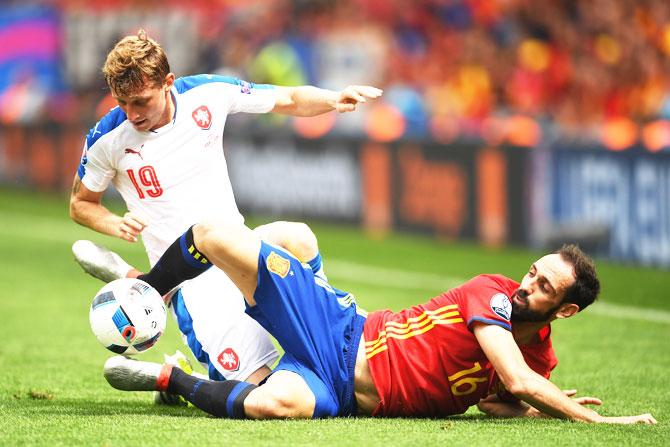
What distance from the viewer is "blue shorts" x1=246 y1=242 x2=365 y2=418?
545 centimetres

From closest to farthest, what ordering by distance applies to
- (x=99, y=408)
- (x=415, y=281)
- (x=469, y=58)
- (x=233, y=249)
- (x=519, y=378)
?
1. (x=519, y=378)
2. (x=233, y=249)
3. (x=99, y=408)
4. (x=415, y=281)
5. (x=469, y=58)

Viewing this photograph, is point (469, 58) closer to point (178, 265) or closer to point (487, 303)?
point (178, 265)

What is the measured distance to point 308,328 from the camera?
5520mm

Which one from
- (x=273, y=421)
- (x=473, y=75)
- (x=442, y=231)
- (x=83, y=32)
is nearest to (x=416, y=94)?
(x=473, y=75)

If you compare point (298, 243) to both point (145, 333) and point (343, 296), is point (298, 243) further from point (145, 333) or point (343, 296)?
point (145, 333)

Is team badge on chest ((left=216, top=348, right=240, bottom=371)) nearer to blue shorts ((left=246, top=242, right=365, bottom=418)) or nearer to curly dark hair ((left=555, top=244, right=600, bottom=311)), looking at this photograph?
blue shorts ((left=246, top=242, right=365, bottom=418))

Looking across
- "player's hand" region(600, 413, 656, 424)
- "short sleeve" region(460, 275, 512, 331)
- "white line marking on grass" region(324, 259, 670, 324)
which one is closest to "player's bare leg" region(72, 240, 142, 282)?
"short sleeve" region(460, 275, 512, 331)

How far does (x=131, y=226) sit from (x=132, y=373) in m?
0.70

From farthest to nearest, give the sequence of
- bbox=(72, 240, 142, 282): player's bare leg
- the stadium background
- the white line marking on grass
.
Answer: the white line marking on grass < the stadium background < bbox=(72, 240, 142, 282): player's bare leg

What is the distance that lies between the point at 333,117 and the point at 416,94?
1052 millimetres

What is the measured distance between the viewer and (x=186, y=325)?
605 centimetres

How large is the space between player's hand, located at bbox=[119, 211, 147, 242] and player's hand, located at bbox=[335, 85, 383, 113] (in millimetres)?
1203

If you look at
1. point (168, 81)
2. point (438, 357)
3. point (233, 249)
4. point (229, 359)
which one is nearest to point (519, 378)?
point (438, 357)

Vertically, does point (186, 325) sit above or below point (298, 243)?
below
